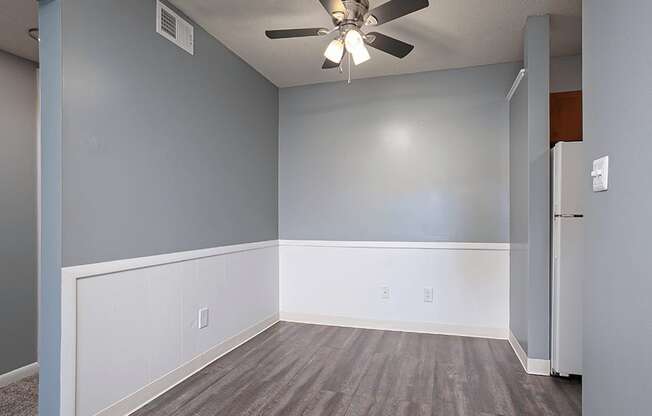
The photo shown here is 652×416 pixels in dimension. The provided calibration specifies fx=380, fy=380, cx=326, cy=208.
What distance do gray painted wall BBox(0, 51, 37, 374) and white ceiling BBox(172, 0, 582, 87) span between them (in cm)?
137

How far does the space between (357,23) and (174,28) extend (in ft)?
4.01

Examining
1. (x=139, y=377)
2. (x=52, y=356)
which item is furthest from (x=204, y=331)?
(x=52, y=356)

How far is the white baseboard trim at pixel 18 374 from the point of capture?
255 cm

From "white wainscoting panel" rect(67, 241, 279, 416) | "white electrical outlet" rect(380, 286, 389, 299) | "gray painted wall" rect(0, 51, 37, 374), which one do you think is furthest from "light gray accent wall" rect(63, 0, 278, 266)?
"white electrical outlet" rect(380, 286, 389, 299)

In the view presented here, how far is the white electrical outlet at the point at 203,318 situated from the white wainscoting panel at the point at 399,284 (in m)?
1.30

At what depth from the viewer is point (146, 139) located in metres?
2.25

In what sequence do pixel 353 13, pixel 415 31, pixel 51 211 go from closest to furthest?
1. pixel 51 211
2. pixel 353 13
3. pixel 415 31

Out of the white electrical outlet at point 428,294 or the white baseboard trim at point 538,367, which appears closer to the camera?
the white baseboard trim at point 538,367

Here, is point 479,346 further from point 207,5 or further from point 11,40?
point 11,40

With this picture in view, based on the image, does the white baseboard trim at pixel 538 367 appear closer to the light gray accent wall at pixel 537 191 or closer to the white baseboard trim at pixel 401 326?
the light gray accent wall at pixel 537 191

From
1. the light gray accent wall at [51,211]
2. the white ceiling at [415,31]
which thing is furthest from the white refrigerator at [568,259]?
the light gray accent wall at [51,211]

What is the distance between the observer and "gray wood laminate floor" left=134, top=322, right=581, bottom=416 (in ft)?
7.08

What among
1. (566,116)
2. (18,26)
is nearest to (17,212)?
(18,26)

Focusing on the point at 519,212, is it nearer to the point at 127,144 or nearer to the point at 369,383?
the point at 369,383
